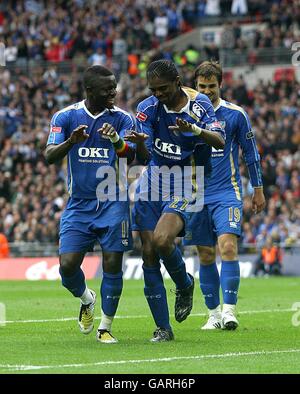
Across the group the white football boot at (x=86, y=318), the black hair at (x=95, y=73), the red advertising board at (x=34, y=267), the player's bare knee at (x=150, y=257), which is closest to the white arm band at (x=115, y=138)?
the black hair at (x=95, y=73)

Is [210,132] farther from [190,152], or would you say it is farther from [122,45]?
[122,45]

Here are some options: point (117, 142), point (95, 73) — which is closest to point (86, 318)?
point (117, 142)

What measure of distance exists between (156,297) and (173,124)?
1731mm

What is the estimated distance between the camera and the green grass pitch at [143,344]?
8484mm

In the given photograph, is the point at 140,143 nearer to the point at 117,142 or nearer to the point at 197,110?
the point at 117,142

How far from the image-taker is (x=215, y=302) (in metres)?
12.2

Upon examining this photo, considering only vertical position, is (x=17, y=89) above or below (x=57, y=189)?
above

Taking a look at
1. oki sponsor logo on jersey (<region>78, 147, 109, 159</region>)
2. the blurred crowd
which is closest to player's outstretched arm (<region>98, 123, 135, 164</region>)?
oki sponsor logo on jersey (<region>78, 147, 109, 159</region>)

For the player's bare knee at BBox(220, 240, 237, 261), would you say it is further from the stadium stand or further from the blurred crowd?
the blurred crowd

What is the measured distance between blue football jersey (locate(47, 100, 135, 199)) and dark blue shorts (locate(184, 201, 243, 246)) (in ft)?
6.18

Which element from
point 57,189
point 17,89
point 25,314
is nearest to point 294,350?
point 25,314

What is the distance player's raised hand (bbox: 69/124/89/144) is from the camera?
385 inches

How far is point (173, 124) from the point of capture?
35.2 ft

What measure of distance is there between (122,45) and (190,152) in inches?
1051
